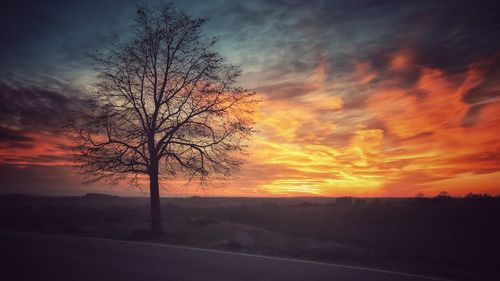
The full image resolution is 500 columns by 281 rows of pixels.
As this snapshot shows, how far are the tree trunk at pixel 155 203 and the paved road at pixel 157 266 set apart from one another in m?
5.62

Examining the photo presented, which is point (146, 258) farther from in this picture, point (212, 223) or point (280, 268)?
point (212, 223)

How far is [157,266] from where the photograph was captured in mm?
8359

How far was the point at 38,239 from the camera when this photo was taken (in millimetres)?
13852

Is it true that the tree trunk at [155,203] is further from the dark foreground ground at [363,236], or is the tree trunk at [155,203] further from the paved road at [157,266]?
the paved road at [157,266]

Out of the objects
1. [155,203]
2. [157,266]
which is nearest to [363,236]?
[155,203]

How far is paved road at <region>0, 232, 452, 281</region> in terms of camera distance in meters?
7.24

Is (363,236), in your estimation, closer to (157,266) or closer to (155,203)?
(155,203)

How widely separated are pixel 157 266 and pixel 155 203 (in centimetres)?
974

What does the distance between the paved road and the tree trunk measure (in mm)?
5617

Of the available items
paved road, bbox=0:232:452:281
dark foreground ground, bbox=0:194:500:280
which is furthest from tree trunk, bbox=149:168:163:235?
paved road, bbox=0:232:452:281

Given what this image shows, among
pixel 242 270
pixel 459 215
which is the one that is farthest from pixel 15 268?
pixel 459 215

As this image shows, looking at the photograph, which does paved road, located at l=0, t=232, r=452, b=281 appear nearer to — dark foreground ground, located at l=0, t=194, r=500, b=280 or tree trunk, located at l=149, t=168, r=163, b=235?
dark foreground ground, located at l=0, t=194, r=500, b=280

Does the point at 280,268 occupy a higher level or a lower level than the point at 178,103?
lower

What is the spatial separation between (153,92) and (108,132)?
3.16 m
